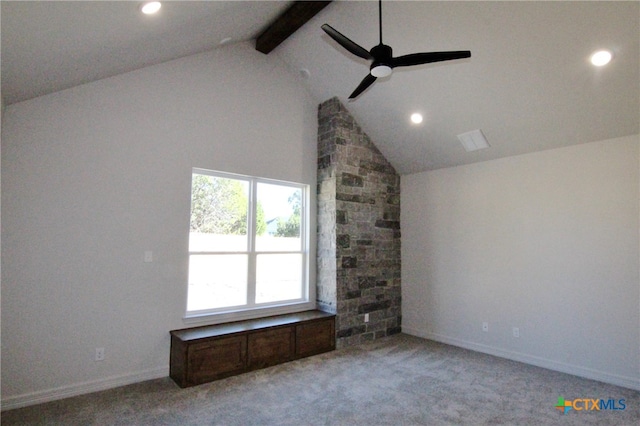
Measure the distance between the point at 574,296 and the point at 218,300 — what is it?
4162 mm

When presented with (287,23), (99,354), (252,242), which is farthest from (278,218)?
(99,354)

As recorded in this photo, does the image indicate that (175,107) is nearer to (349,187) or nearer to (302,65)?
(302,65)

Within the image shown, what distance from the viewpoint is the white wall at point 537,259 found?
3789 millimetres

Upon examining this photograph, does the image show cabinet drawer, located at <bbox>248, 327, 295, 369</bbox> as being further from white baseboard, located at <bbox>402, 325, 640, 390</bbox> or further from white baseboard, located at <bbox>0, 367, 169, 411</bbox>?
white baseboard, located at <bbox>402, 325, 640, 390</bbox>

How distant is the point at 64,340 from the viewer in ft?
10.8

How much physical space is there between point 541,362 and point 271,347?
3.22m

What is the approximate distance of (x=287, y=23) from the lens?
13.5 feet

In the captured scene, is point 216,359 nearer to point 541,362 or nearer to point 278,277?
point 278,277

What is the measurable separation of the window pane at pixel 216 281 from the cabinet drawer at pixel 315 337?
84cm

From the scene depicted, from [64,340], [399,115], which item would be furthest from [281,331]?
[399,115]

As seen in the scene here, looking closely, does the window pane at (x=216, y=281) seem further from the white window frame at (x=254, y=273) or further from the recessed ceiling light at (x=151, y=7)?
the recessed ceiling light at (x=151, y=7)

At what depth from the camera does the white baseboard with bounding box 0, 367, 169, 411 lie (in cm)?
304

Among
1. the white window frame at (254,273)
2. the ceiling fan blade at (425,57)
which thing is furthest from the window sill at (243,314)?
the ceiling fan blade at (425,57)

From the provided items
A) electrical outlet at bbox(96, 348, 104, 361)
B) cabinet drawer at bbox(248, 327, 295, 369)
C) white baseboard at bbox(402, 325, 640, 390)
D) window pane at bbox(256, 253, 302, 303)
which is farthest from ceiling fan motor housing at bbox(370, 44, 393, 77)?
white baseboard at bbox(402, 325, 640, 390)
